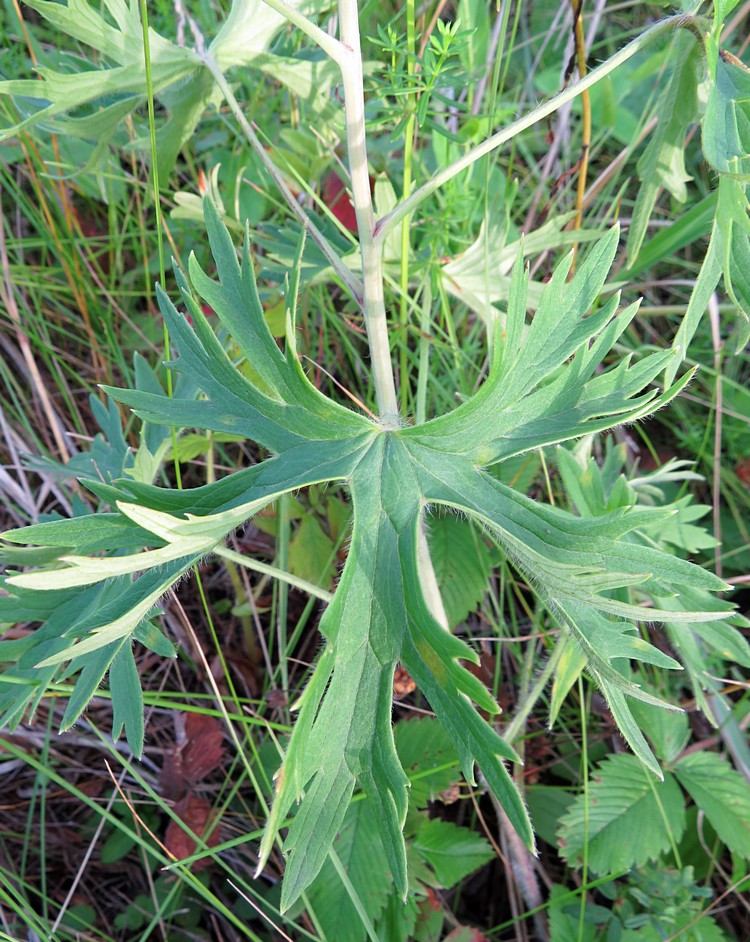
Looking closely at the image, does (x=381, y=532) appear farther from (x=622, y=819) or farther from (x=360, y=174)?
(x=622, y=819)

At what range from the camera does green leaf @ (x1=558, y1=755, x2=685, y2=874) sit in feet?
5.44

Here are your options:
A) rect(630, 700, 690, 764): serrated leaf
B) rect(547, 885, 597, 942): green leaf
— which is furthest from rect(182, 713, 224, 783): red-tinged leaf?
rect(630, 700, 690, 764): serrated leaf

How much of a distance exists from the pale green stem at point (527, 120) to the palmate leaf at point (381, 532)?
0.17 metres

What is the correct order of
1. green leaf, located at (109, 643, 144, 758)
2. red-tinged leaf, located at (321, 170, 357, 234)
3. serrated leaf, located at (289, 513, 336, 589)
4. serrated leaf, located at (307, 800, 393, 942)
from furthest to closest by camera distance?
red-tinged leaf, located at (321, 170, 357, 234) → serrated leaf, located at (289, 513, 336, 589) → serrated leaf, located at (307, 800, 393, 942) → green leaf, located at (109, 643, 144, 758)

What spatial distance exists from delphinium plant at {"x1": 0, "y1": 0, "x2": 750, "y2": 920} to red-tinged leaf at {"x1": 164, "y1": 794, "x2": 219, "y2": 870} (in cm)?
67

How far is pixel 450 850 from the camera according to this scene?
1.69m

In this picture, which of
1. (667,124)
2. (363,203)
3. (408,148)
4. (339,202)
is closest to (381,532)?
(363,203)

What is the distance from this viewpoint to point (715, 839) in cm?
187

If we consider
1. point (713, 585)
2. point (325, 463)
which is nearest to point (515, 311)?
point (325, 463)

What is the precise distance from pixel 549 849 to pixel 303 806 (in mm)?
1085

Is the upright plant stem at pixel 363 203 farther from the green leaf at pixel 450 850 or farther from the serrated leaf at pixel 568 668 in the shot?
the green leaf at pixel 450 850

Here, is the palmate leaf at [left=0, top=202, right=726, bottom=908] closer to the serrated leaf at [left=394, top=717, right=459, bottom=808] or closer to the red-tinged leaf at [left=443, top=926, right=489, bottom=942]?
the serrated leaf at [left=394, top=717, right=459, bottom=808]

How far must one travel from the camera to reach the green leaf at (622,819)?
1.66m

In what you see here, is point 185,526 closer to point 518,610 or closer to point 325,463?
point 325,463
